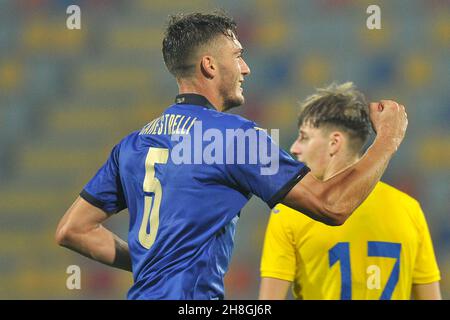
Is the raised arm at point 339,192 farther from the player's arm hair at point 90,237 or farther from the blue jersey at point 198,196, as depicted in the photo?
the player's arm hair at point 90,237

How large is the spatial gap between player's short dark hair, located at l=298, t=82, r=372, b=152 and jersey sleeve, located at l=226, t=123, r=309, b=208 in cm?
130

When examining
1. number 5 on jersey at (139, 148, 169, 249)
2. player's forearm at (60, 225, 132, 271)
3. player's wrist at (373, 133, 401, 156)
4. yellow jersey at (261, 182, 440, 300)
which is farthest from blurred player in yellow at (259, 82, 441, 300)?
number 5 on jersey at (139, 148, 169, 249)

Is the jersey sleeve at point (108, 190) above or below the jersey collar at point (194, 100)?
below

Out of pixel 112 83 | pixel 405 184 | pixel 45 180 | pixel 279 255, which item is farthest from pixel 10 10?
pixel 279 255

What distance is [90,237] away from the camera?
2482 mm

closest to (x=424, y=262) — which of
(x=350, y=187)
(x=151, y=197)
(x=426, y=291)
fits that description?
(x=426, y=291)

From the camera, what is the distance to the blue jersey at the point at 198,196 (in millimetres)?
2094

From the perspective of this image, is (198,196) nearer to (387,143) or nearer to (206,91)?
(206,91)

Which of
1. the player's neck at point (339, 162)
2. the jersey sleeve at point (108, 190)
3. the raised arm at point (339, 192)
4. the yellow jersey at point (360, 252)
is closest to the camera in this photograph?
the raised arm at point (339, 192)

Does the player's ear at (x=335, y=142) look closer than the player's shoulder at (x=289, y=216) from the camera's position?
No

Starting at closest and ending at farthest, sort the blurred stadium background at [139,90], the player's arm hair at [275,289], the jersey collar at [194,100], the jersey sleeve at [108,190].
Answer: the jersey collar at [194,100] < the jersey sleeve at [108,190] < the player's arm hair at [275,289] < the blurred stadium background at [139,90]

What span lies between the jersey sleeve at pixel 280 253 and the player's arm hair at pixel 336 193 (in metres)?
1.07

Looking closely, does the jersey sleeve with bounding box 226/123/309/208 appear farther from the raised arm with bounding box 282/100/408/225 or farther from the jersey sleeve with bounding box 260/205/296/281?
the jersey sleeve with bounding box 260/205/296/281

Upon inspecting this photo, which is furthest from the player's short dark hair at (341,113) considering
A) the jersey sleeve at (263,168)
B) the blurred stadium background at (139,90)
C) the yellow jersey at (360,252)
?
the blurred stadium background at (139,90)
